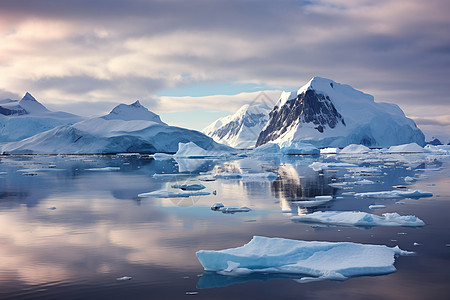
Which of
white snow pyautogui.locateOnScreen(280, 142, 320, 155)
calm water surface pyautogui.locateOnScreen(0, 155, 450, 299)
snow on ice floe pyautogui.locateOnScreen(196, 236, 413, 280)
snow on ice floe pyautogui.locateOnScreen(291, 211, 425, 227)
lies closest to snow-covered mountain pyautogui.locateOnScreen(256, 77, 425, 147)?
white snow pyautogui.locateOnScreen(280, 142, 320, 155)

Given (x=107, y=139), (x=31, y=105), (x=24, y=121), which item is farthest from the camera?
(x=31, y=105)

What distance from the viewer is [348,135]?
131125 millimetres

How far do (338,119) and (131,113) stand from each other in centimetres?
6990

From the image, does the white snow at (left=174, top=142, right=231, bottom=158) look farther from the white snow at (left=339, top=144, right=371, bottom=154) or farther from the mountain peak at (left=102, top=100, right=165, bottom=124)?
the mountain peak at (left=102, top=100, right=165, bottom=124)

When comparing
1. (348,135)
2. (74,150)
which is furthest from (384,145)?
(74,150)

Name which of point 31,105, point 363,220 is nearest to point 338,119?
point 31,105

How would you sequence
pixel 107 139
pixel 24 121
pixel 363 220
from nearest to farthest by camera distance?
pixel 363 220 < pixel 107 139 < pixel 24 121

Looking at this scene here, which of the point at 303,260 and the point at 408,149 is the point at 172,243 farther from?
the point at 408,149

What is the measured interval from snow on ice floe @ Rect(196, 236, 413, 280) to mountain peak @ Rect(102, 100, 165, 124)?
326 feet

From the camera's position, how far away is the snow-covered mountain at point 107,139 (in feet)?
258

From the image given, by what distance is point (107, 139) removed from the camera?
78.4 m

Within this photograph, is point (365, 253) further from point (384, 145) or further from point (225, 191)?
point (384, 145)

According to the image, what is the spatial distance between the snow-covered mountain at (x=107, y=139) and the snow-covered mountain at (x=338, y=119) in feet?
140

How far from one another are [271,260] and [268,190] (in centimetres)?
1269
